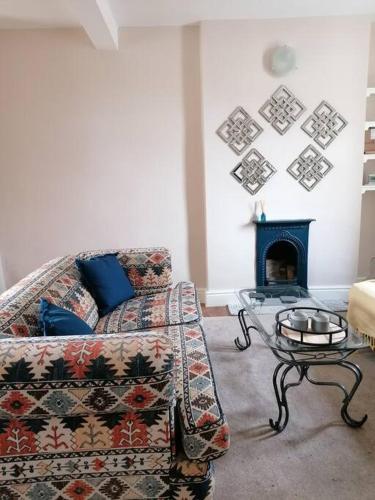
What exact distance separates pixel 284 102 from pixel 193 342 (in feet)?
8.22

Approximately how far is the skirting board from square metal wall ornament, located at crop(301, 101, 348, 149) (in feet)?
4.76

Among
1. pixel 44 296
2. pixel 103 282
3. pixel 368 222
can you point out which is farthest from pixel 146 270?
pixel 368 222

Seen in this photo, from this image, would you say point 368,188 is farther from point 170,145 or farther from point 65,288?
point 65,288

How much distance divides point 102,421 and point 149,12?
10.3 ft

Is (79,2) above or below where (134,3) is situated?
below

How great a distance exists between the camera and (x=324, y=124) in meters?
3.36

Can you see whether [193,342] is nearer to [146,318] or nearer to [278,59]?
[146,318]

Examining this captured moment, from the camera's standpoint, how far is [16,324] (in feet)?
4.89

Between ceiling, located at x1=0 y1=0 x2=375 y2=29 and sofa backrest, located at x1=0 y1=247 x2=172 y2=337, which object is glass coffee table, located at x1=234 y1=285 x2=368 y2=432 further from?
ceiling, located at x1=0 y1=0 x2=375 y2=29

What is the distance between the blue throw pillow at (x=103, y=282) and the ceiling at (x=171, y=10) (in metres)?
2.00

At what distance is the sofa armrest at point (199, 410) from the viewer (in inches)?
48.8

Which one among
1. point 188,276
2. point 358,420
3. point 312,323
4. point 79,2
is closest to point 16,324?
point 312,323

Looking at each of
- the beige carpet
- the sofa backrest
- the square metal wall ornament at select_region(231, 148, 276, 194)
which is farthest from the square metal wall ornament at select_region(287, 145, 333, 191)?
the beige carpet

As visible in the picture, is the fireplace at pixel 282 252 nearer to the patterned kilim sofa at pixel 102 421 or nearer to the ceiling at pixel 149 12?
the ceiling at pixel 149 12
